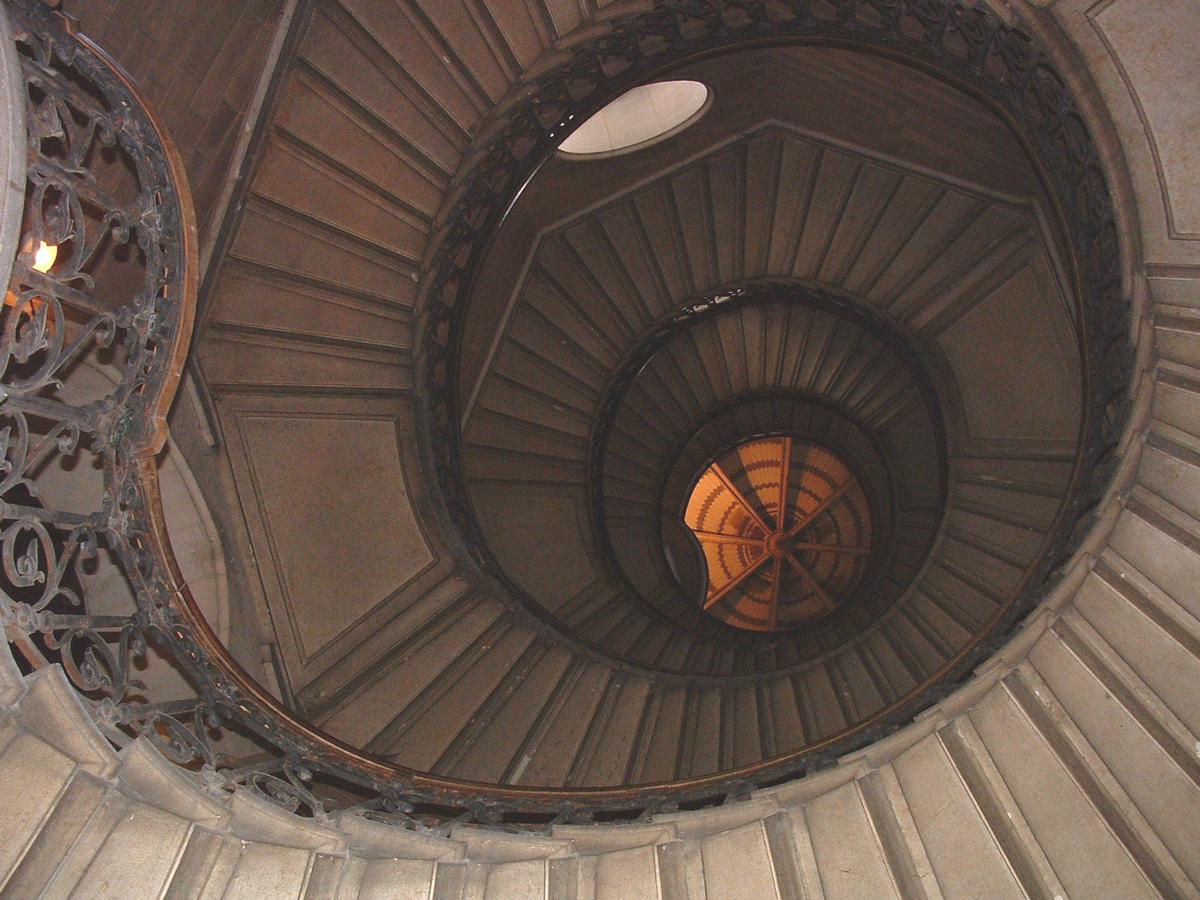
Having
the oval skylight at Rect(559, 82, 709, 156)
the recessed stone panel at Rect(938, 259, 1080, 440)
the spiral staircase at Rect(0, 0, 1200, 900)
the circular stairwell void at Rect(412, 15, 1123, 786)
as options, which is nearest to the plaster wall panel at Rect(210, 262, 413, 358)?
the spiral staircase at Rect(0, 0, 1200, 900)

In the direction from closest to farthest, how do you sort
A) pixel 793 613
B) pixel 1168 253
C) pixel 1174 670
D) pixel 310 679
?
pixel 1174 670 → pixel 1168 253 → pixel 310 679 → pixel 793 613

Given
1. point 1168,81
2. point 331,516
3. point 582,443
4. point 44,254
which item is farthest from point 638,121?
point 44,254

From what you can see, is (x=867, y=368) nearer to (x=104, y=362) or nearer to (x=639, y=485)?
(x=639, y=485)

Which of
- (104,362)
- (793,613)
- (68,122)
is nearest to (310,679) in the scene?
(104,362)

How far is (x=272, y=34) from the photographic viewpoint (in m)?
4.79

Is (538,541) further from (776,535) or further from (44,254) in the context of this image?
(44,254)

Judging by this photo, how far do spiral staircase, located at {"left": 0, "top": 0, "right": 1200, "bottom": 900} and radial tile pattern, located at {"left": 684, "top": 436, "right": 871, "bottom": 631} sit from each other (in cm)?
62

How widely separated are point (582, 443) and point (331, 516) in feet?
10.9

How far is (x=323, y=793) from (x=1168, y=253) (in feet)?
17.2

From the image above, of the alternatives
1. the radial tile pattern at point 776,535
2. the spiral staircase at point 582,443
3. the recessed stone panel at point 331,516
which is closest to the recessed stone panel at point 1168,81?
the spiral staircase at point 582,443

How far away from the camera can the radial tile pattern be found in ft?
36.6

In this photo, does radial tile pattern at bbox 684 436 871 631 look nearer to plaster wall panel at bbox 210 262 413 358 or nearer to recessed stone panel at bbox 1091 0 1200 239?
plaster wall panel at bbox 210 262 413 358

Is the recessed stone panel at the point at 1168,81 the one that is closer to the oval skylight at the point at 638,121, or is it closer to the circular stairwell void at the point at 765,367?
the circular stairwell void at the point at 765,367

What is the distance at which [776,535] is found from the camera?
11.6 m
